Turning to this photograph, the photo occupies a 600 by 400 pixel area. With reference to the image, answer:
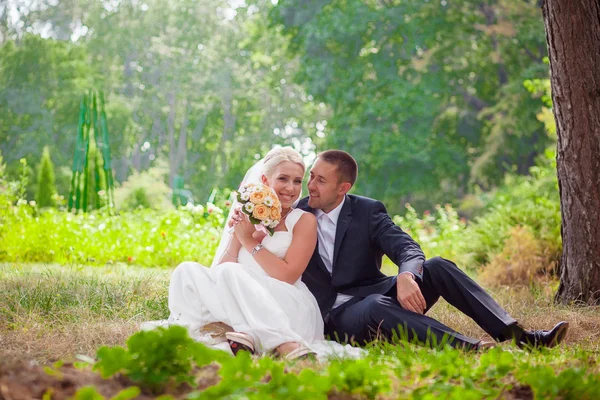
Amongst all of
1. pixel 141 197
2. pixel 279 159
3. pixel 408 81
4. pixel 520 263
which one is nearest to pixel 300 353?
pixel 279 159

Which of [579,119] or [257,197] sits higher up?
[579,119]

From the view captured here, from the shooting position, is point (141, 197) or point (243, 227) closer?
point (243, 227)

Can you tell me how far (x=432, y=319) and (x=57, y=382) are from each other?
2.31 meters

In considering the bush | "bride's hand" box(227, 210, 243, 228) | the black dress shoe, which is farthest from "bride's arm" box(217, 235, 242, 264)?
the bush

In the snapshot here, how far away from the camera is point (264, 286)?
4496 mm

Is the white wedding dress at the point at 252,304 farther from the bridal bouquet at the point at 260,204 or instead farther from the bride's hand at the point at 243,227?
the bridal bouquet at the point at 260,204

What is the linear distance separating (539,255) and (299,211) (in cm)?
437

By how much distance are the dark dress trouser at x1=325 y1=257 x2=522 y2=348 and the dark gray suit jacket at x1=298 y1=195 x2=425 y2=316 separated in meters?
0.17

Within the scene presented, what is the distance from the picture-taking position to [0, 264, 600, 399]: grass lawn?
2.65 meters

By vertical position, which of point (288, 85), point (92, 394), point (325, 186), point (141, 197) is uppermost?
point (288, 85)

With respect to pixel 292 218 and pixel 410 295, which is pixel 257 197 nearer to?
pixel 292 218

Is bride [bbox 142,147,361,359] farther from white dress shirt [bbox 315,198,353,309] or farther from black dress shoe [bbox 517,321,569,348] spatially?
black dress shoe [bbox 517,321,569,348]

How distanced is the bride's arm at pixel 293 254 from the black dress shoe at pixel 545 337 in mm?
1321

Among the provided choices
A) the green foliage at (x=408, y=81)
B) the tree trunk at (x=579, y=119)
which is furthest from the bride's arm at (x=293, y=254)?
the green foliage at (x=408, y=81)
